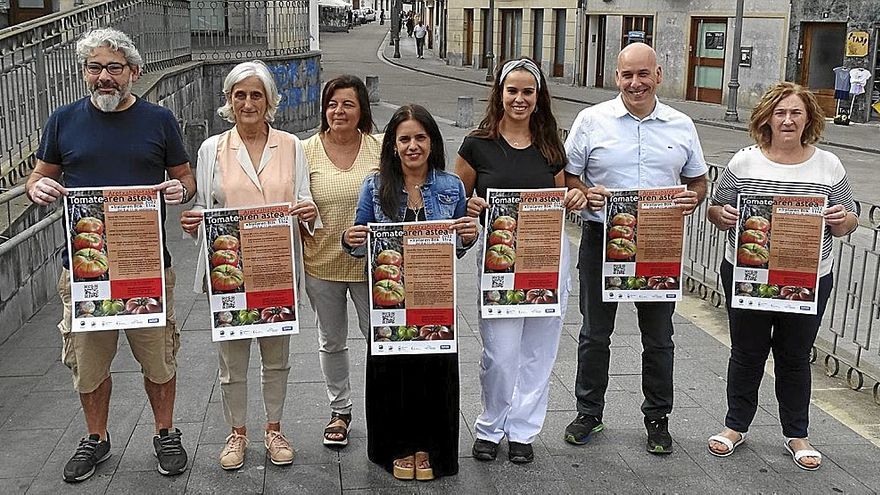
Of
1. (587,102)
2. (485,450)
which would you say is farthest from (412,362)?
(587,102)

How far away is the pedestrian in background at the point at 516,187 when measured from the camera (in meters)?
4.52

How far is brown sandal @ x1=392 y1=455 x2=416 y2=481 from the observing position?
15.3 feet

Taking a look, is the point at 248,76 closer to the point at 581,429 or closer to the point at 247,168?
the point at 247,168

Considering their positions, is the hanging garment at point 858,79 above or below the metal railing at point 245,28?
below

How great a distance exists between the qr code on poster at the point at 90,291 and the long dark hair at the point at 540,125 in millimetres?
1927

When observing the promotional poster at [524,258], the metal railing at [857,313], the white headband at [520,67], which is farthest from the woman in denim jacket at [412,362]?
the metal railing at [857,313]

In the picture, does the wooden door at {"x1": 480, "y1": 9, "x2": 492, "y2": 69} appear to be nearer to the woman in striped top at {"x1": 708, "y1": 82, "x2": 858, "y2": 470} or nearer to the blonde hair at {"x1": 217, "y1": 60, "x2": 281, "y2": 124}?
the woman in striped top at {"x1": 708, "y1": 82, "x2": 858, "y2": 470}

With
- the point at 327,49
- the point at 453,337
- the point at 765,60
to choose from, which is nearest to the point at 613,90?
the point at 765,60

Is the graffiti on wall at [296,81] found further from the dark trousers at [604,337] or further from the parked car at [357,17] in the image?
the parked car at [357,17]

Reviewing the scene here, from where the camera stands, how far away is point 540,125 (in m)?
4.60

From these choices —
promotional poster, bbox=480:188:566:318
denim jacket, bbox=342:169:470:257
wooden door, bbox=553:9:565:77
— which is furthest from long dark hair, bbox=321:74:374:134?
wooden door, bbox=553:9:565:77

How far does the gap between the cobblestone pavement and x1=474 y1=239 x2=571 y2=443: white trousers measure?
202 millimetres

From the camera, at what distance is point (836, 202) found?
4.67 meters

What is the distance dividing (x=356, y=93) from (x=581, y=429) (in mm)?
2167
